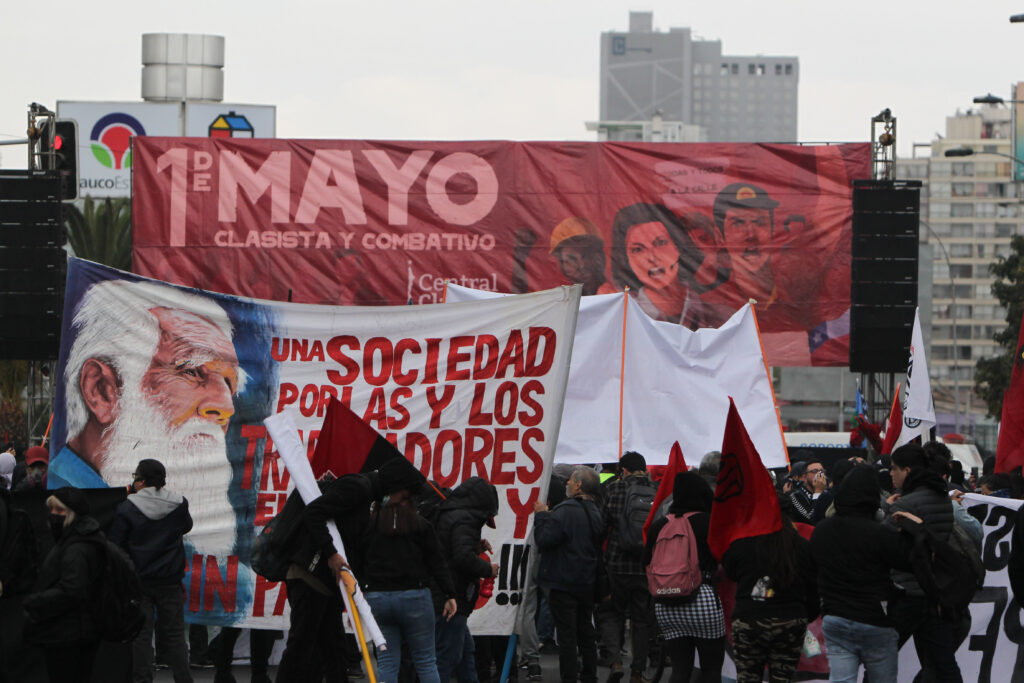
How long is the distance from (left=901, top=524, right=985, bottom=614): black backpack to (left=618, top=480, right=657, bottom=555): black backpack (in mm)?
2316

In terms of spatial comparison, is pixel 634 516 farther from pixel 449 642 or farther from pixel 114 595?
pixel 114 595

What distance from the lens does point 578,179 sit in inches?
874

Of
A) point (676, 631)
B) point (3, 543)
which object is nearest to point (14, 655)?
point (3, 543)

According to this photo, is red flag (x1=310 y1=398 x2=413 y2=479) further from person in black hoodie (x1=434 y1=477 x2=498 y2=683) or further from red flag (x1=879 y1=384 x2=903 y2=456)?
red flag (x1=879 y1=384 x2=903 y2=456)

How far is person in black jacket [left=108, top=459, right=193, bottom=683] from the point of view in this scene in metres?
8.99

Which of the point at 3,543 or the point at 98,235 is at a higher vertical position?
the point at 98,235

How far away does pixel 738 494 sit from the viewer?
786 cm

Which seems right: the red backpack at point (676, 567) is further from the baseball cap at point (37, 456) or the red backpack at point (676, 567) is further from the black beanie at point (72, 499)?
the baseball cap at point (37, 456)

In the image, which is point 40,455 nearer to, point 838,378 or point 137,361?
point 137,361

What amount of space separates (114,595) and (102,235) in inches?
1237

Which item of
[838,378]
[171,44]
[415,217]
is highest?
[171,44]

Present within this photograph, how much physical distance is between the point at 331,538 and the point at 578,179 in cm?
1517

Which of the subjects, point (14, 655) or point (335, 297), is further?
point (335, 297)

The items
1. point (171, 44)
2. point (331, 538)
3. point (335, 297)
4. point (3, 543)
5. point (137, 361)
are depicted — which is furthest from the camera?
point (171, 44)
